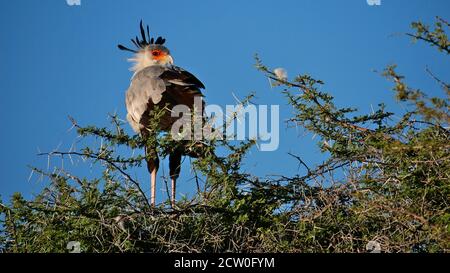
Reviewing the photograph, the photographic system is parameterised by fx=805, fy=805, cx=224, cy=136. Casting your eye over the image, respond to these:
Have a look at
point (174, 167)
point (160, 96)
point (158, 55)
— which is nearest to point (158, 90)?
point (160, 96)

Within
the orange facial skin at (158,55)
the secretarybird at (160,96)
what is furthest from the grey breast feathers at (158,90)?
the orange facial skin at (158,55)

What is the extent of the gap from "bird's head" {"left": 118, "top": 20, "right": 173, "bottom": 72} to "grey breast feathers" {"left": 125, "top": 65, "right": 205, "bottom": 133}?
842mm

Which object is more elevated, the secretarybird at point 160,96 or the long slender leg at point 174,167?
the secretarybird at point 160,96

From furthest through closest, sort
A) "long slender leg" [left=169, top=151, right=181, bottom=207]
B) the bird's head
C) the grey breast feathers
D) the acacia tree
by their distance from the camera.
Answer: the bird's head, the grey breast feathers, "long slender leg" [left=169, top=151, right=181, bottom=207], the acacia tree

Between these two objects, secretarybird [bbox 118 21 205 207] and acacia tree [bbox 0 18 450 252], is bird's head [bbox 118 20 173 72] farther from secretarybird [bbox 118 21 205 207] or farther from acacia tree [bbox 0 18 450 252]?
acacia tree [bbox 0 18 450 252]

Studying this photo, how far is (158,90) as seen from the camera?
7.21 metres

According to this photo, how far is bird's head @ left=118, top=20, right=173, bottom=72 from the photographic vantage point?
8508mm

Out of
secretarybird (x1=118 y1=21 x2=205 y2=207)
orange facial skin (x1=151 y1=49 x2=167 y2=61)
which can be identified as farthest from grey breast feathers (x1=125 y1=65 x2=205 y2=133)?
orange facial skin (x1=151 y1=49 x2=167 y2=61)

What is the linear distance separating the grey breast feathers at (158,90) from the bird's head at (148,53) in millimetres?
842

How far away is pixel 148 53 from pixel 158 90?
1505mm

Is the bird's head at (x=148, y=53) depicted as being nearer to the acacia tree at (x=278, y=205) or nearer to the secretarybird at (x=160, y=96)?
the secretarybird at (x=160, y=96)

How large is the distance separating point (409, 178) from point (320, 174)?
65 cm

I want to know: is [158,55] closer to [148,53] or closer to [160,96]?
[148,53]

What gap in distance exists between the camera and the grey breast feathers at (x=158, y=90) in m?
7.13
